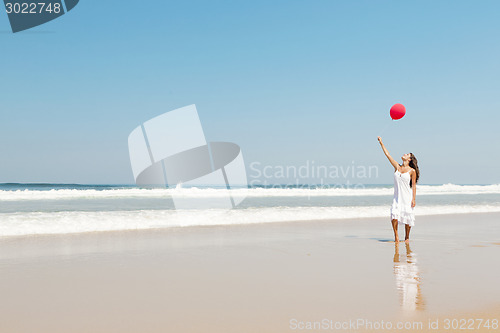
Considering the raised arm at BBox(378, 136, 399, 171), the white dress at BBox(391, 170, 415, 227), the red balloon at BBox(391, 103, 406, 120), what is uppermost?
the red balloon at BBox(391, 103, 406, 120)

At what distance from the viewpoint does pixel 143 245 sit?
26.1ft

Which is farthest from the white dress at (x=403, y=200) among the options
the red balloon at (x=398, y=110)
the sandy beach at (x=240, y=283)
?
the red balloon at (x=398, y=110)

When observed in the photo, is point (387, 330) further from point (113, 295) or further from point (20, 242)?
point (20, 242)

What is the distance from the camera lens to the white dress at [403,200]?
851cm

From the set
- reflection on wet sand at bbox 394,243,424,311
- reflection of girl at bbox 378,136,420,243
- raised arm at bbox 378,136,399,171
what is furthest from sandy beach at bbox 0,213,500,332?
raised arm at bbox 378,136,399,171

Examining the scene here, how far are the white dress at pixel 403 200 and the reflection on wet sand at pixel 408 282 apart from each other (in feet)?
5.39

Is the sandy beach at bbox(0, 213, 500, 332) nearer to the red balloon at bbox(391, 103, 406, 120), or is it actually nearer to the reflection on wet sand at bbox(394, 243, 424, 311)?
the reflection on wet sand at bbox(394, 243, 424, 311)

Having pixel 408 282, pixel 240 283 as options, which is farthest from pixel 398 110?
pixel 240 283

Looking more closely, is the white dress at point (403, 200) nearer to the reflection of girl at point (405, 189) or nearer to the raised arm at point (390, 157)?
the reflection of girl at point (405, 189)

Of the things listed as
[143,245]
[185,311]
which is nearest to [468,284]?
[185,311]

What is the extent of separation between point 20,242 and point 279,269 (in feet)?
18.2

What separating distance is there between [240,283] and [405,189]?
4.97 metres

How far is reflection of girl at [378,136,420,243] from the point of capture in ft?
27.9

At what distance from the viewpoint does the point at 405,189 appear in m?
8.54
